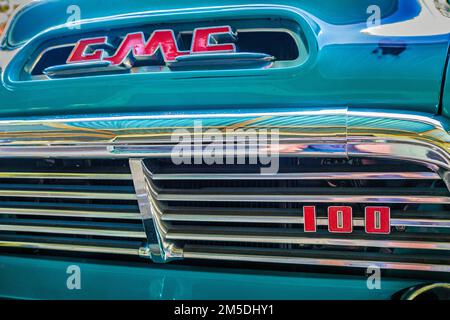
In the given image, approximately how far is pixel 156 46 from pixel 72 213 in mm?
728

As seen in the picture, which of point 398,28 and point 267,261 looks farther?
point 267,261

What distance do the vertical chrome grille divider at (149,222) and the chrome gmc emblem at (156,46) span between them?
397mm

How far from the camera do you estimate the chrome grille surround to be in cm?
141

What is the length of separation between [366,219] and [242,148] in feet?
1.52

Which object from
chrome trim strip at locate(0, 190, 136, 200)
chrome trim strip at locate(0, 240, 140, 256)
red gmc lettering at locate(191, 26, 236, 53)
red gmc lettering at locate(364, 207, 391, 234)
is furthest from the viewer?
chrome trim strip at locate(0, 240, 140, 256)

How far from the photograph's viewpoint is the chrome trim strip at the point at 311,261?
1519mm

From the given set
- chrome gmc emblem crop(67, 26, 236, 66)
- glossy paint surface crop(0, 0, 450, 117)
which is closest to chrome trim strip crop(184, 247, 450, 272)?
glossy paint surface crop(0, 0, 450, 117)

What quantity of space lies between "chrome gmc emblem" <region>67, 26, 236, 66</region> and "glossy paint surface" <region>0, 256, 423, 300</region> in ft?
2.65

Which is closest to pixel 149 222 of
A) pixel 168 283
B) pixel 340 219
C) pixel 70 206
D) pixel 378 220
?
pixel 168 283

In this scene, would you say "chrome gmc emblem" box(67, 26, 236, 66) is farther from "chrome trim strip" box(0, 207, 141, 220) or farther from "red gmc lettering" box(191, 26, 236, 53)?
"chrome trim strip" box(0, 207, 141, 220)

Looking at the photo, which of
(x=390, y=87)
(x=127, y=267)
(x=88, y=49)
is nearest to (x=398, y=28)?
(x=390, y=87)

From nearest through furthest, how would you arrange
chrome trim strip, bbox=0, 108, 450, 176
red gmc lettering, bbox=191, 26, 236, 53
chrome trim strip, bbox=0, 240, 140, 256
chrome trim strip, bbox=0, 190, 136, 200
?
chrome trim strip, bbox=0, 108, 450, 176, red gmc lettering, bbox=191, 26, 236, 53, chrome trim strip, bbox=0, 190, 136, 200, chrome trim strip, bbox=0, 240, 140, 256
